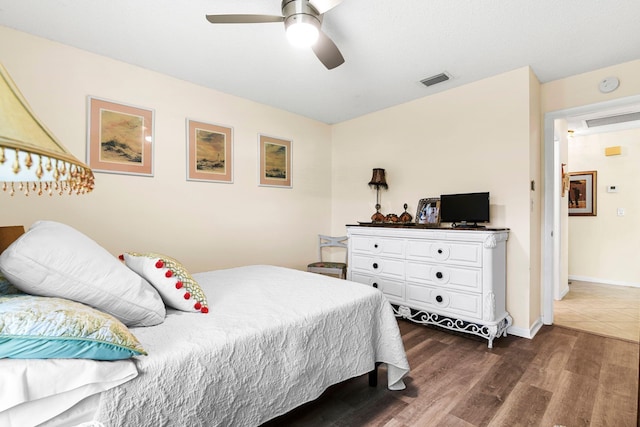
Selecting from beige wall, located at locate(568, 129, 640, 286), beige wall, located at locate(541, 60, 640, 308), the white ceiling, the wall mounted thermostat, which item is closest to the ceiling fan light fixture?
the white ceiling

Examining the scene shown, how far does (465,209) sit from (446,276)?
70 cm

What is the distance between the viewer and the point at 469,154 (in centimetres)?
311

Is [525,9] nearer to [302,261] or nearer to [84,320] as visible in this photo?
[84,320]

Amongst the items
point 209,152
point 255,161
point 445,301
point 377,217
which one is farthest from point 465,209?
point 209,152

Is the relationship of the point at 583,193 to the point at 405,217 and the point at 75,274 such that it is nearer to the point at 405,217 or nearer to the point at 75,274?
the point at 405,217

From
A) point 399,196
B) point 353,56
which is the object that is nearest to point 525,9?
point 353,56

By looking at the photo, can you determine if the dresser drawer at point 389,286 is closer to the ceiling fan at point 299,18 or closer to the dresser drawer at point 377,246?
the dresser drawer at point 377,246

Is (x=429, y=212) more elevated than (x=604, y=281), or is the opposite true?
(x=429, y=212)

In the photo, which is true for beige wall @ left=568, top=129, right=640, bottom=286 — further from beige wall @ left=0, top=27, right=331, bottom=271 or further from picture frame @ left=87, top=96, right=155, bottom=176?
picture frame @ left=87, top=96, right=155, bottom=176

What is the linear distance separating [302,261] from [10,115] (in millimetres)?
3784

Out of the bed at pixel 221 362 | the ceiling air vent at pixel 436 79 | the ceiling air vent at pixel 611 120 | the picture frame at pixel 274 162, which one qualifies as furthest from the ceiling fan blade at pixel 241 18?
the ceiling air vent at pixel 611 120

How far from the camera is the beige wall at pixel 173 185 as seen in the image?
236 cm

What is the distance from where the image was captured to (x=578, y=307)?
3619 mm

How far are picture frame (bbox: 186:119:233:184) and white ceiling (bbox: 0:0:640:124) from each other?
47 centimetres
